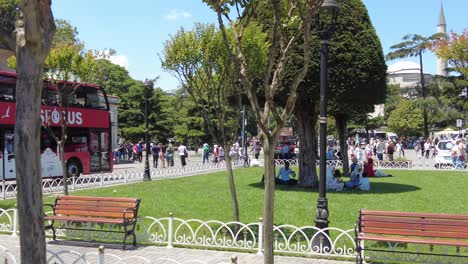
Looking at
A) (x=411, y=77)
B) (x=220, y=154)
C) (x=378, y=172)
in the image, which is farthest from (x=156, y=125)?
(x=411, y=77)

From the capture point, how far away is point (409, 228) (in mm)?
7184

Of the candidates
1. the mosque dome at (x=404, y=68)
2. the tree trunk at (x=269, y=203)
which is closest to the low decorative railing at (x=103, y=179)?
the tree trunk at (x=269, y=203)

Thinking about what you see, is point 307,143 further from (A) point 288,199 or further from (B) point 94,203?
(B) point 94,203

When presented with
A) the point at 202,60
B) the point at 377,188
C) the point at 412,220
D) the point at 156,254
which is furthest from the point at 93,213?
the point at 377,188

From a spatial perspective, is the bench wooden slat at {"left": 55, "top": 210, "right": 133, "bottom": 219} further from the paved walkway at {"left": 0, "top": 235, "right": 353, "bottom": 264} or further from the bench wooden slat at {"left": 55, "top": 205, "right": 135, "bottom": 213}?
the paved walkway at {"left": 0, "top": 235, "right": 353, "bottom": 264}

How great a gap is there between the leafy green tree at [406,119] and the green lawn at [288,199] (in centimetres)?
4340

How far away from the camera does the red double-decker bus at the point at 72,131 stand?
1733 cm

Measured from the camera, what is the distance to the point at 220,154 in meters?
33.9

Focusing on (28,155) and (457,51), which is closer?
(28,155)

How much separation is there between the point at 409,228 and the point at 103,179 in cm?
1498

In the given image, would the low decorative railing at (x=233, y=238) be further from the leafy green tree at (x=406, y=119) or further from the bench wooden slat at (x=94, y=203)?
the leafy green tree at (x=406, y=119)

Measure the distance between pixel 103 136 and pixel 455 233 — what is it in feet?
56.9

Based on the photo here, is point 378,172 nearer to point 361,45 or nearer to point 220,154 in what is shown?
point 361,45

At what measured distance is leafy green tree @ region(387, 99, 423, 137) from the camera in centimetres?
6156
